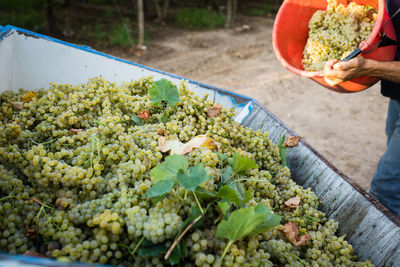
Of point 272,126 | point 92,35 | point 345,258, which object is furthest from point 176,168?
point 92,35

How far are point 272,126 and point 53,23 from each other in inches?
246

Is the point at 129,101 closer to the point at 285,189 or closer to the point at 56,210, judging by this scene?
the point at 56,210

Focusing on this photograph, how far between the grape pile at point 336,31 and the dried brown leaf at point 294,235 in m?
1.10

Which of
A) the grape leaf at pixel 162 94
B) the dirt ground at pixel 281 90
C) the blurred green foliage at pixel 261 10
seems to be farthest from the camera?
the blurred green foliage at pixel 261 10

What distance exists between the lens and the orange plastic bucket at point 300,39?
1934mm

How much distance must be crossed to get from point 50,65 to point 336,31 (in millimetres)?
1936

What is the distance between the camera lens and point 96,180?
47.3 inches

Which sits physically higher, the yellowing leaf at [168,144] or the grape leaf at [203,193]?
the grape leaf at [203,193]

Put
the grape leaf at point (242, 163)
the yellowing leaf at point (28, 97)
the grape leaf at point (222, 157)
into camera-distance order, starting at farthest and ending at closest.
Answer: the yellowing leaf at point (28, 97)
the grape leaf at point (222, 157)
the grape leaf at point (242, 163)

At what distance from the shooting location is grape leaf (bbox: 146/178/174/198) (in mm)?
1036

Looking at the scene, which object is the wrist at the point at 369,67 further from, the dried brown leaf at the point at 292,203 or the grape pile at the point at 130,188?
the dried brown leaf at the point at 292,203

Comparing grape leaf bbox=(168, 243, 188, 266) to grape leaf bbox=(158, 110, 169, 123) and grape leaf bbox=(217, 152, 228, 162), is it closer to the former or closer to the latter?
grape leaf bbox=(217, 152, 228, 162)

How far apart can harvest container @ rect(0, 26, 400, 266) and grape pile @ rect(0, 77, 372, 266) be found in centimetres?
13

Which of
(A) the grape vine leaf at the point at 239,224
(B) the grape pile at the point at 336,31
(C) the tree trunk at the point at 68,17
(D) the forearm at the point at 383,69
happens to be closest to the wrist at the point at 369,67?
(D) the forearm at the point at 383,69
